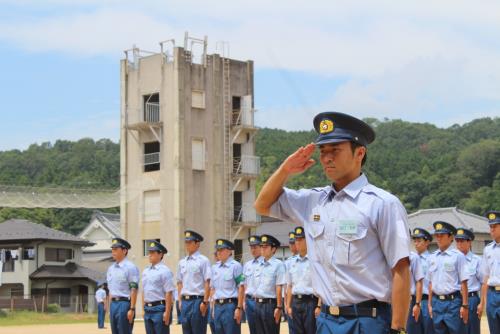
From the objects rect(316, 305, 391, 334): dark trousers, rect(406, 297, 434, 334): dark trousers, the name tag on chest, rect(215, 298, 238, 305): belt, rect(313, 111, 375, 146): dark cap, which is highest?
rect(313, 111, 375, 146): dark cap

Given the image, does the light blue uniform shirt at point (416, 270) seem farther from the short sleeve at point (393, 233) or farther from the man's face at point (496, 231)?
the short sleeve at point (393, 233)

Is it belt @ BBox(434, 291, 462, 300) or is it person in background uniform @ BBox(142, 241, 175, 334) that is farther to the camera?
person in background uniform @ BBox(142, 241, 175, 334)

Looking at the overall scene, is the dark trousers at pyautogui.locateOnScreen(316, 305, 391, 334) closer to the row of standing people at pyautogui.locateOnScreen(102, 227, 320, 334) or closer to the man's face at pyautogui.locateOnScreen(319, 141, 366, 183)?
the man's face at pyautogui.locateOnScreen(319, 141, 366, 183)

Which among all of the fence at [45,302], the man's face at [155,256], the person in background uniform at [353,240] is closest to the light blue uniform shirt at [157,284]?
the man's face at [155,256]

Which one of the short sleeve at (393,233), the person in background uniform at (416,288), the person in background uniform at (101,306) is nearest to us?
the short sleeve at (393,233)

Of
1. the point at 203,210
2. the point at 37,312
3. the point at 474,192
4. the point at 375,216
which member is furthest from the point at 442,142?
the point at 375,216

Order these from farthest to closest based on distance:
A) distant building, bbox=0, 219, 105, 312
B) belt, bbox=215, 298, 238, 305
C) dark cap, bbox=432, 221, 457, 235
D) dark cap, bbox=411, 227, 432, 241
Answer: distant building, bbox=0, 219, 105, 312 < belt, bbox=215, 298, 238, 305 < dark cap, bbox=411, 227, 432, 241 < dark cap, bbox=432, 221, 457, 235

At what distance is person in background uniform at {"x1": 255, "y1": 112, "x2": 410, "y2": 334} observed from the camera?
5270mm

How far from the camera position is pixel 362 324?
17.5ft

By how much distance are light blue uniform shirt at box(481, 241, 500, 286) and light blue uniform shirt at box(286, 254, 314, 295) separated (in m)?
2.72

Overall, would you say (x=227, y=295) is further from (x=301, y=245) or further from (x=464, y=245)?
(x=464, y=245)

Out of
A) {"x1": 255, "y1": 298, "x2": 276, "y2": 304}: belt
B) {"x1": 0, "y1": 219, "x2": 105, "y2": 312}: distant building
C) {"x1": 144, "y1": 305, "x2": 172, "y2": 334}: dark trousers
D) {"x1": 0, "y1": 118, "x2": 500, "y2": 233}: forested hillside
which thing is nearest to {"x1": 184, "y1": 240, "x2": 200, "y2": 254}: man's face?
{"x1": 144, "y1": 305, "x2": 172, "y2": 334}: dark trousers

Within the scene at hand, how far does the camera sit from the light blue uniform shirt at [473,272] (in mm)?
14508

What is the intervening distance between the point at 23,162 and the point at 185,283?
249ft
